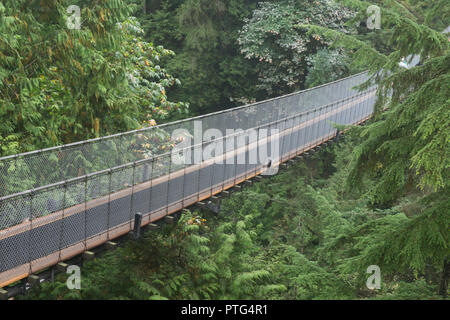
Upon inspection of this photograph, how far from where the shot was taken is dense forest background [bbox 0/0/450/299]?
545cm

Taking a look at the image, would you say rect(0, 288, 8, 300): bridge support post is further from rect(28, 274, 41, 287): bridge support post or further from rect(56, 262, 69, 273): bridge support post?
rect(56, 262, 69, 273): bridge support post

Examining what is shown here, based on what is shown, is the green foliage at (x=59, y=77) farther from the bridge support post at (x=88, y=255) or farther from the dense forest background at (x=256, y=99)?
the bridge support post at (x=88, y=255)

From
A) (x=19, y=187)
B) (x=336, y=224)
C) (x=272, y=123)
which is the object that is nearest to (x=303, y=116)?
(x=272, y=123)

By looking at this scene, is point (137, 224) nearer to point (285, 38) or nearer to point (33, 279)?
point (33, 279)

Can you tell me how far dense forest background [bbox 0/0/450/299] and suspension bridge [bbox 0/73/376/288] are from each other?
1.01 meters

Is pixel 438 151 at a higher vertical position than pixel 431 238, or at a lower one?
higher

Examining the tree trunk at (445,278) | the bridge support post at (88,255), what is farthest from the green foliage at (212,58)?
the tree trunk at (445,278)

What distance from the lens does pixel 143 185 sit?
8.87m

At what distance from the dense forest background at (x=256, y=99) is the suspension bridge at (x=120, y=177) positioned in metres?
1.01

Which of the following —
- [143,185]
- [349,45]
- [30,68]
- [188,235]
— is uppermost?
[349,45]

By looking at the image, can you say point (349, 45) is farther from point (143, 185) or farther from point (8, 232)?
point (8, 232)

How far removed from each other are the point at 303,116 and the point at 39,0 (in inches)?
293

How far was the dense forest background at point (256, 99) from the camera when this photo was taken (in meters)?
5.45

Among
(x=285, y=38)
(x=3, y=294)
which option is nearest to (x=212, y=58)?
(x=285, y=38)
